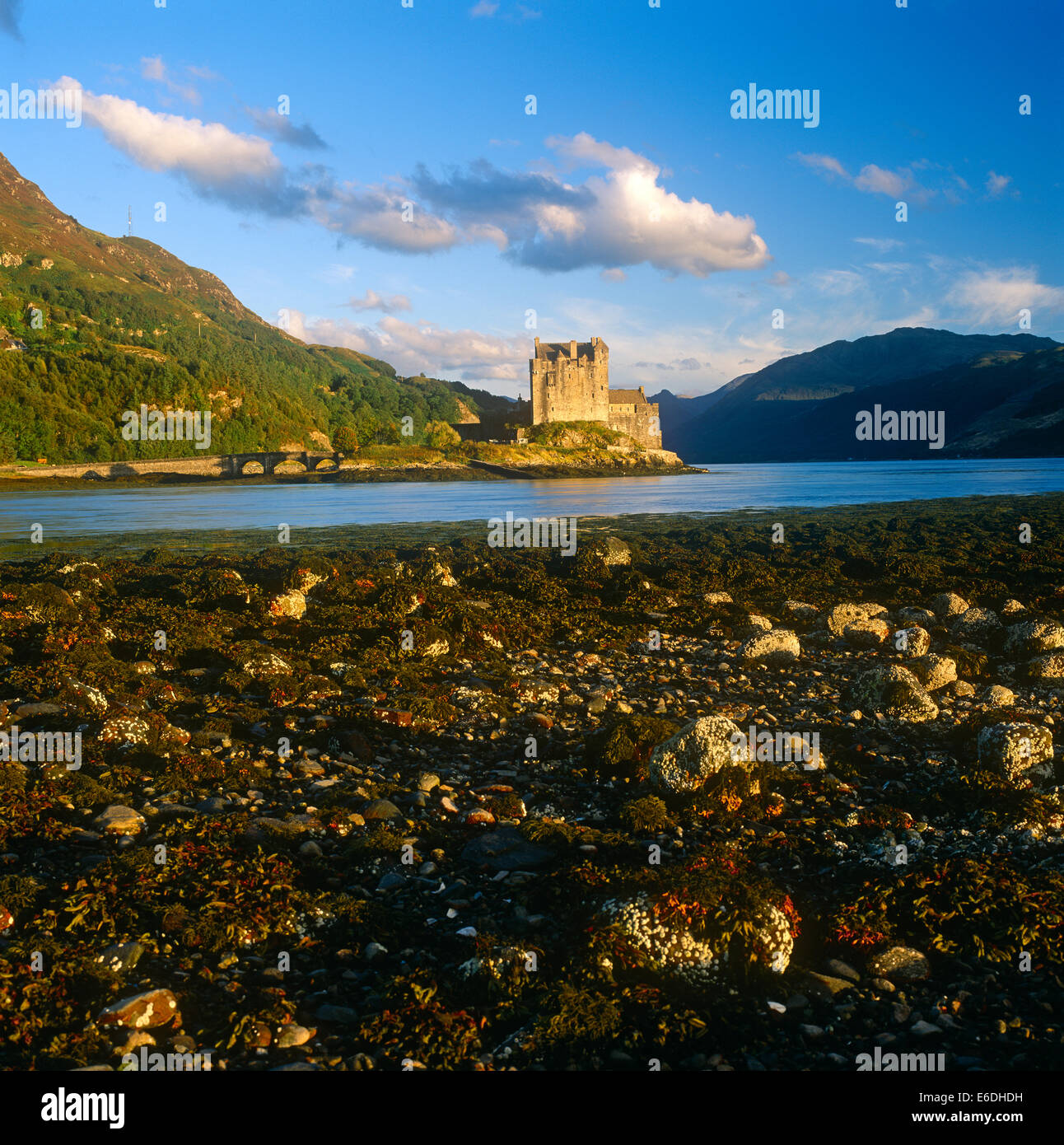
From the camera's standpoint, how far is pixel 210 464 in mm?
117500

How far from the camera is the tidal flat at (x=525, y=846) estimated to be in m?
4.41

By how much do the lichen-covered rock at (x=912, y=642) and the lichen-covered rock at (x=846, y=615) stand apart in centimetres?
82

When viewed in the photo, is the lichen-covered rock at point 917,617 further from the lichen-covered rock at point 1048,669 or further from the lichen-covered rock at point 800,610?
the lichen-covered rock at point 1048,669

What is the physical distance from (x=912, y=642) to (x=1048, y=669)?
2179 mm

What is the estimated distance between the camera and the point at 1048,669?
1131 cm

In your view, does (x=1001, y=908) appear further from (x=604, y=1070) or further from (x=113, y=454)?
(x=113, y=454)

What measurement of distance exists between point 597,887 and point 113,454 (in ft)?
485

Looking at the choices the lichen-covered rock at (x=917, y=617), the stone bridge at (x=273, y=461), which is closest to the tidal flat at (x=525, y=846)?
the lichen-covered rock at (x=917, y=617)

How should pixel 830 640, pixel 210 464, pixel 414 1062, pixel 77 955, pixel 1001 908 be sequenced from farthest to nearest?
pixel 210 464 < pixel 830 640 < pixel 1001 908 < pixel 77 955 < pixel 414 1062

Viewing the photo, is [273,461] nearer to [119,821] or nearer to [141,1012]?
[119,821]

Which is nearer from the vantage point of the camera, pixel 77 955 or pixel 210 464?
pixel 77 955
